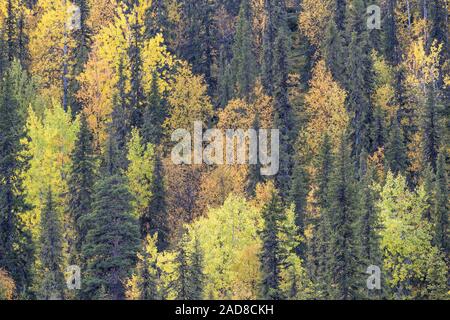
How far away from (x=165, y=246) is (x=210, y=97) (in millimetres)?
22351

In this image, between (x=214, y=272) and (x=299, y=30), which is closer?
(x=214, y=272)

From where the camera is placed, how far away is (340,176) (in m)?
78.8

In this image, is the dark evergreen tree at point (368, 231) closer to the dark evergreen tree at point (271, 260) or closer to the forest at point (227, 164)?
the forest at point (227, 164)

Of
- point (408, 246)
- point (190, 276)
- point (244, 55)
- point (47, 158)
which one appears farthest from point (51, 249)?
point (244, 55)

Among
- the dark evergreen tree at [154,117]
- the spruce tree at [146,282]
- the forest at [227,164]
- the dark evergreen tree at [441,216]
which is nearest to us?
the spruce tree at [146,282]

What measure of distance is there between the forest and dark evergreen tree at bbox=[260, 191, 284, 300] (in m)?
0.12

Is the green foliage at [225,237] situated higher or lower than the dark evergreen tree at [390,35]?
lower

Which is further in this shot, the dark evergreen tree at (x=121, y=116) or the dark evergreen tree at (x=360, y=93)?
the dark evergreen tree at (x=360, y=93)

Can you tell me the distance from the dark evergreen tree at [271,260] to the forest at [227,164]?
0.12m

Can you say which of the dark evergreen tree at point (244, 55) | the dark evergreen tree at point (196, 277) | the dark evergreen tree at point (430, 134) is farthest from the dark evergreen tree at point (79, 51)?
the dark evergreen tree at point (196, 277)

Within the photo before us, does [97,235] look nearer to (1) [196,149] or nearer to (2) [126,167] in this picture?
(2) [126,167]

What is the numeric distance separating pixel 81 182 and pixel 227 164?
1278cm

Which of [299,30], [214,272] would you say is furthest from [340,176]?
Answer: [299,30]

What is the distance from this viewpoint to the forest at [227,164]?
78.1 m
